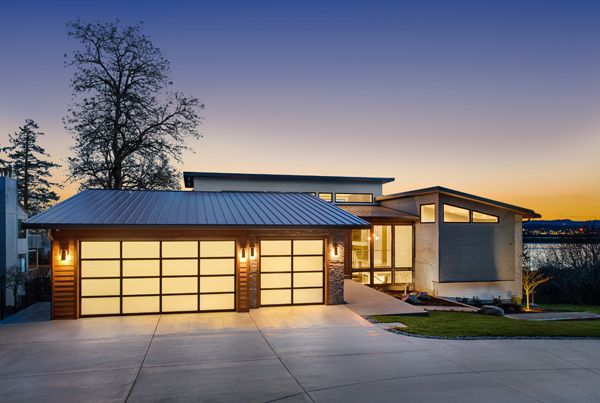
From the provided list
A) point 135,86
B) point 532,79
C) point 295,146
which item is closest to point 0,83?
point 135,86

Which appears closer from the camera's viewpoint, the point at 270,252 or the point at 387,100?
the point at 270,252

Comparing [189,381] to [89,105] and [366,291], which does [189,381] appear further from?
→ [89,105]

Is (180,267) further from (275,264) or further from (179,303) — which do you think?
(275,264)

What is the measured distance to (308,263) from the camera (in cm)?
1553

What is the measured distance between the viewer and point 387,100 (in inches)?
1134

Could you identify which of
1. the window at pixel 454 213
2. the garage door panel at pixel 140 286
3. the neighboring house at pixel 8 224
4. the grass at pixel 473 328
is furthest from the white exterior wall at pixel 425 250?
the neighboring house at pixel 8 224

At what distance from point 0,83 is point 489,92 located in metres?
32.1

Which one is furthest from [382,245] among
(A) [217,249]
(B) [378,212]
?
(A) [217,249]

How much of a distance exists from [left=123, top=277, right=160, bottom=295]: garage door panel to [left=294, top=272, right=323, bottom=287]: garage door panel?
16.8 ft

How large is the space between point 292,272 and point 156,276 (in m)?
4.99

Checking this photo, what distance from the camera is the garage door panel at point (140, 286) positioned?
13.8m

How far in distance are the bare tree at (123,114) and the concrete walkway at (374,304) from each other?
648 inches

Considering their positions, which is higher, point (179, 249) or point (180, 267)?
point (179, 249)

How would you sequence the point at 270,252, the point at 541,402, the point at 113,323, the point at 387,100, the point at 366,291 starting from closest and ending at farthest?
the point at 541,402, the point at 113,323, the point at 270,252, the point at 366,291, the point at 387,100
